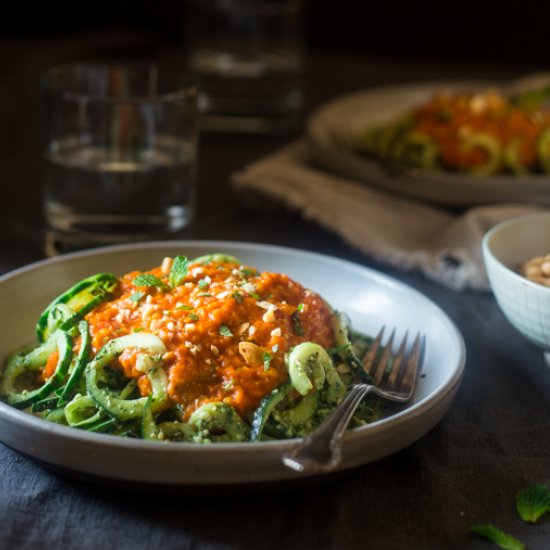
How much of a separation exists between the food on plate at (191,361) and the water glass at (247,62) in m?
1.97

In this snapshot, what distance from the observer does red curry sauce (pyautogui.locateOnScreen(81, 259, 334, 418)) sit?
1.44 m

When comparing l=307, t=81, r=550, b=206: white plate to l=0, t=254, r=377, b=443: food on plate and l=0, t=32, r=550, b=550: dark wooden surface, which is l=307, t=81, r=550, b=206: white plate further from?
l=0, t=254, r=377, b=443: food on plate

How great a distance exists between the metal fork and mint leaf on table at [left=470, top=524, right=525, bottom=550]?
0.25 metres

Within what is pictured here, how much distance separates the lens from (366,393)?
1.50 m

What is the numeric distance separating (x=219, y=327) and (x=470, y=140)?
1.58m

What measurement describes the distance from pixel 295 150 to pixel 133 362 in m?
1.81

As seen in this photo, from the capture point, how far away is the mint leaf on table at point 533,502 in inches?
55.1

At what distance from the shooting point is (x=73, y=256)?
6.47 ft

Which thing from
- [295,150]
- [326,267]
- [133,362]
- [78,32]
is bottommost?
[78,32]

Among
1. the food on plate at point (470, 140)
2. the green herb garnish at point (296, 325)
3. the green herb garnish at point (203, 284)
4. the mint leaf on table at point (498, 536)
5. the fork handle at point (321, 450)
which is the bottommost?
the food on plate at point (470, 140)

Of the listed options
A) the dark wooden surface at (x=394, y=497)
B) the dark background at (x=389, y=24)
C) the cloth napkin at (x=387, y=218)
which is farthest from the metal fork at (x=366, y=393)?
the dark background at (x=389, y=24)

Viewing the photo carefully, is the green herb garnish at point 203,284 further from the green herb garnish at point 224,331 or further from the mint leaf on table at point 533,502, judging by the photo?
the mint leaf on table at point 533,502

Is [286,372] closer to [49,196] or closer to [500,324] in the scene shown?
[500,324]

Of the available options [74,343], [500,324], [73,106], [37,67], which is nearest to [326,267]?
[500,324]
